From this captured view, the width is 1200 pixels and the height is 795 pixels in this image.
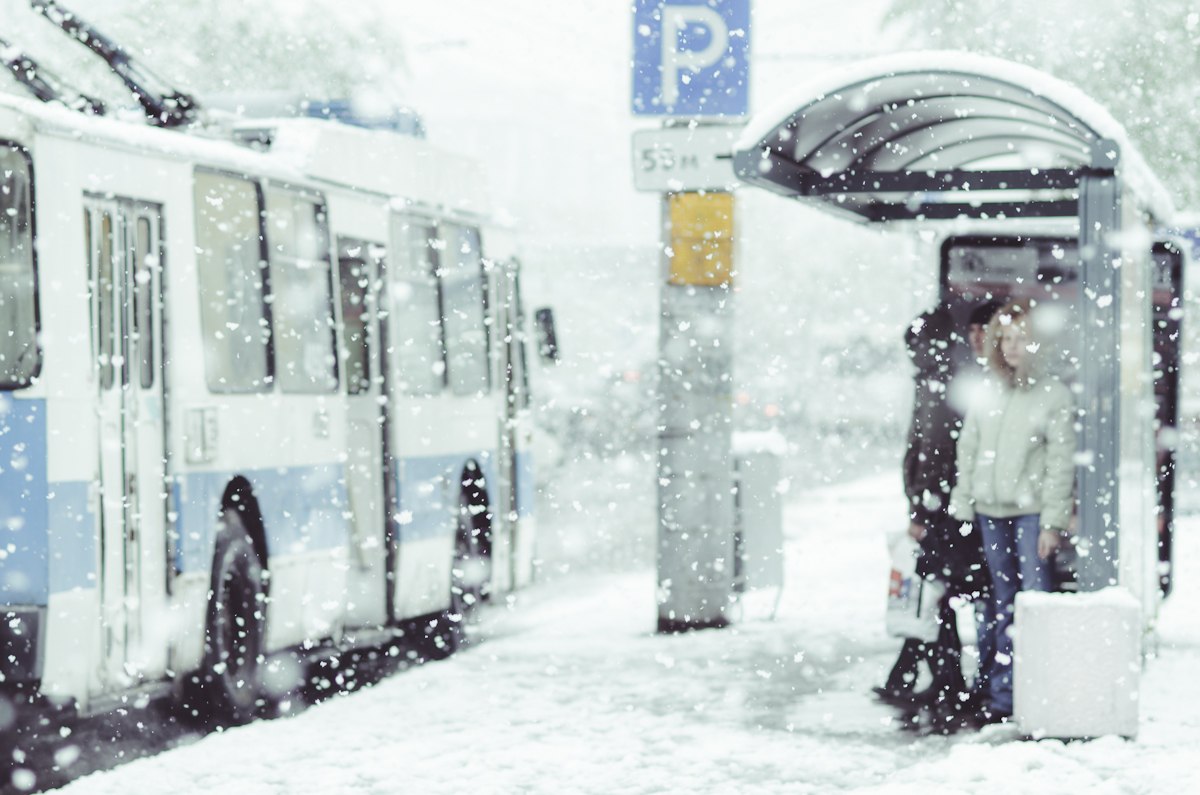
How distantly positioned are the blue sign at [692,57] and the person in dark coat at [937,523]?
9.76 ft

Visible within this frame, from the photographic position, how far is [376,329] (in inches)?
498

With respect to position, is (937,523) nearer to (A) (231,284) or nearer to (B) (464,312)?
(A) (231,284)

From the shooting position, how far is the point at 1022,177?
9797 mm

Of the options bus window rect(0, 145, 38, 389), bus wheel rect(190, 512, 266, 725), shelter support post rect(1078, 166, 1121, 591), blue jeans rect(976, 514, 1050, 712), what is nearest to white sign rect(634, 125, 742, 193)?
blue jeans rect(976, 514, 1050, 712)

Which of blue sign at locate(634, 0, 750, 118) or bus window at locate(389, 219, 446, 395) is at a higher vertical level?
blue sign at locate(634, 0, 750, 118)

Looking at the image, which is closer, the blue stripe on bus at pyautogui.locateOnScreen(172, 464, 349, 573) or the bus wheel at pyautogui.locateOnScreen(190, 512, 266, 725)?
the blue stripe on bus at pyautogui.locateOnScreen(172, 464, 349, 573)

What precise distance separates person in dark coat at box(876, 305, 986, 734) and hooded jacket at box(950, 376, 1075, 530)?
22 centimetres

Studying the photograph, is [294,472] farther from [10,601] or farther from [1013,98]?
[1013,98]

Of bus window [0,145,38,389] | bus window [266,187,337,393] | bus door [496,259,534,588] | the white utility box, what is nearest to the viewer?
bus window [0,145,38,389]

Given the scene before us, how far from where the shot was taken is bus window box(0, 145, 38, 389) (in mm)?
8953

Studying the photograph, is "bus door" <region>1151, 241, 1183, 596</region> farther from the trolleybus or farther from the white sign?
the trolleybus

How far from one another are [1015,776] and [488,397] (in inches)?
279

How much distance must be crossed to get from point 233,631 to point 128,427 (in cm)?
157

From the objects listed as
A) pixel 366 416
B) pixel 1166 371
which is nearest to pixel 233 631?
pixel 366 416
